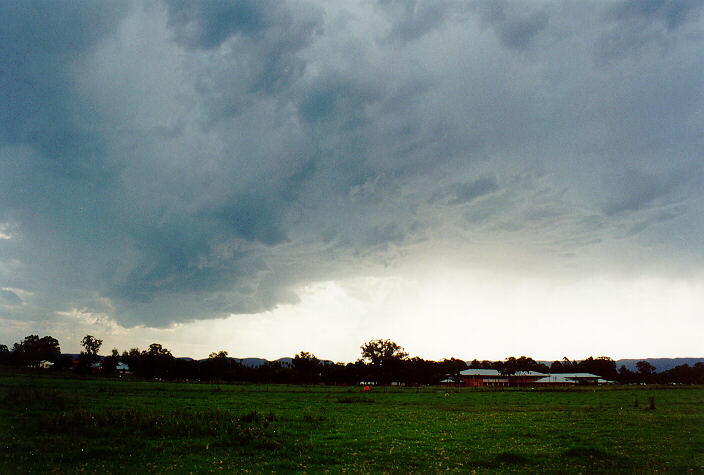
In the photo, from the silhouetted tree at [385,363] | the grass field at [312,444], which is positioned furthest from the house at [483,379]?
the grass field at [312,444]

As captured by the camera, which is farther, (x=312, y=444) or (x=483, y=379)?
(x=483, y=379)

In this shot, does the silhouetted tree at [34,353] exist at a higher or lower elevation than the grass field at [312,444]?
higher

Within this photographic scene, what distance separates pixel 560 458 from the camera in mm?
19641

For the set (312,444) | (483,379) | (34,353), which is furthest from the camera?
(483,379)

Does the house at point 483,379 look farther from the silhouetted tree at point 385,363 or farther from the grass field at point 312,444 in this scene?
the grass field at point 312,444

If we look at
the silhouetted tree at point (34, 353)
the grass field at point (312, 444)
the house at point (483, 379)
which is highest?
the silhouetted tree at point (34, 353)

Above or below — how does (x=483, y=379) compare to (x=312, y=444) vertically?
below

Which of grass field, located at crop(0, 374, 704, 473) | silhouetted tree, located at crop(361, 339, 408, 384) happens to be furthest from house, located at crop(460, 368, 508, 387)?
grass field, located at crop(0, 374, 704, 473)

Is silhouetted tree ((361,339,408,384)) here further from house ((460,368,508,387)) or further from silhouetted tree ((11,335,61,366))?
silhouetted tree ((11,335,61,366))

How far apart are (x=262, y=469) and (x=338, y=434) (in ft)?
31.7

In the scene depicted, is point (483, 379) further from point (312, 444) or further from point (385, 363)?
point (312, 444)

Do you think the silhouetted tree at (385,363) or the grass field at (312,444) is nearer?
the grass field at (312,444)

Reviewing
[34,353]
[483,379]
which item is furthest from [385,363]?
[34,353]

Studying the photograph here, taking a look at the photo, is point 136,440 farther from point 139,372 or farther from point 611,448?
point 139,372
